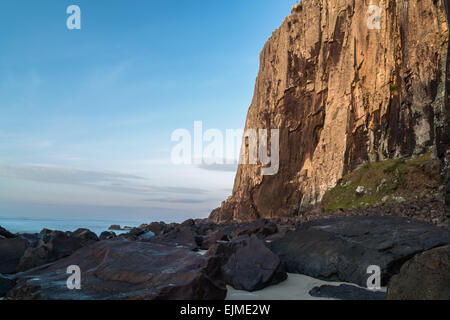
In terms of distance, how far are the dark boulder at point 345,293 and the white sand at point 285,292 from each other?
13 centimetres

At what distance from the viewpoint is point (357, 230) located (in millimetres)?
5609

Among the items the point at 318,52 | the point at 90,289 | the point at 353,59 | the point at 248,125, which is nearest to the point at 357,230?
the point at 90,289

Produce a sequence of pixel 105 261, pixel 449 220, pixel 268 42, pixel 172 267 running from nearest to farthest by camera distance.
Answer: pixel 172 267, pixel 105 261, pixel 449 220, pixel 268 42

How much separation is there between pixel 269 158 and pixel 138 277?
4341cm

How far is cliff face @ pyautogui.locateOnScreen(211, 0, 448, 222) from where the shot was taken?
2491cm

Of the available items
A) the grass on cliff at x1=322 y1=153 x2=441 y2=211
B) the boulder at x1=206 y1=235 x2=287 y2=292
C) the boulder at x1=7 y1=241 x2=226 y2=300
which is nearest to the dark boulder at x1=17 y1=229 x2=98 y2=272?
the boulder at x1=7 y1=241 x2=226 y2=300

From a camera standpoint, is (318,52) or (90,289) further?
(318,52)

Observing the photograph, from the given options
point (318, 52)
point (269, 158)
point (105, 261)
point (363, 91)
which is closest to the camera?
point (105, 261)

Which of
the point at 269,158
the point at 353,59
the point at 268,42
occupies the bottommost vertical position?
the point at 269,158

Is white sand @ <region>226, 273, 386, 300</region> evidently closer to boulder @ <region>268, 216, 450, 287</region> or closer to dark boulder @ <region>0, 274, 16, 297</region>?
boulder @ <region>268, 216, 450, 287</region>

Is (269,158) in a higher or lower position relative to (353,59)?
lower

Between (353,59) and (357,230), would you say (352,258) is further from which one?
(353,59)

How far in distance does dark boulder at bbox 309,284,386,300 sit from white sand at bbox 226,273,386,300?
0.13 meters

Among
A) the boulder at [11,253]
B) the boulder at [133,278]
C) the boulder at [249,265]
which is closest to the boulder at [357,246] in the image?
the boulder at [249,265]
